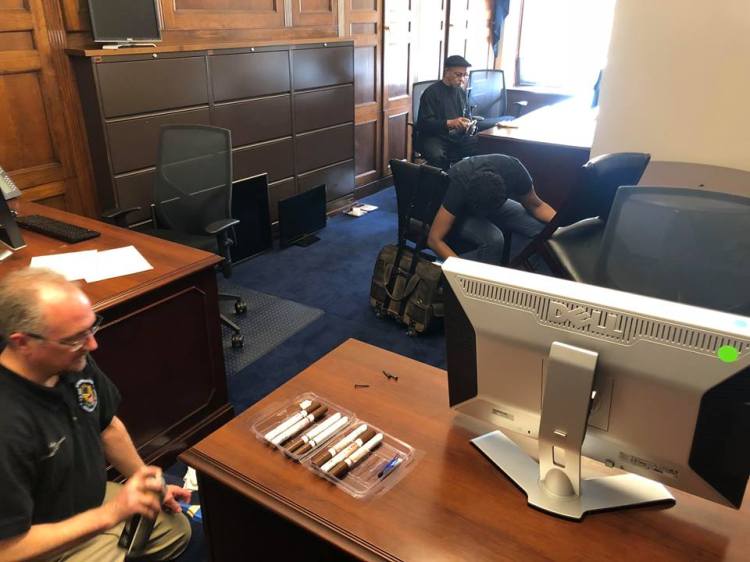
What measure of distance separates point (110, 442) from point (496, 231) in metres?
2.17

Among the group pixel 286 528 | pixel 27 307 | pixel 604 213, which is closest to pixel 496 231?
pixel 604 213

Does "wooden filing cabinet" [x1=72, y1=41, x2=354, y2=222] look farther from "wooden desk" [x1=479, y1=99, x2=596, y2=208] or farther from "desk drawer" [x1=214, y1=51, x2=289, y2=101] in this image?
"wooden desk" [x1=479, y1=99, x2=596, y2=208]

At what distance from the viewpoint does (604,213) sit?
2.42 m

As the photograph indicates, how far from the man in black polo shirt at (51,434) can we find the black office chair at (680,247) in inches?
60.5

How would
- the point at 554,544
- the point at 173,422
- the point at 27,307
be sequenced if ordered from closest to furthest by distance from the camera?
the point at 554,544, the point at 27,307, the point at 173,422

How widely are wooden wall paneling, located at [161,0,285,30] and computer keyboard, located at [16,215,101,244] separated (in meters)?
1.60

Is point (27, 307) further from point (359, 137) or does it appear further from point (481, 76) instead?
point (481, 76)

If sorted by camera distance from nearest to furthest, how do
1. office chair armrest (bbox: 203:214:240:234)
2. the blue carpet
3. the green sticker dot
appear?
the green sticker dot
office chair armrest (bbox: 203:214:240:234)
the blue carpet

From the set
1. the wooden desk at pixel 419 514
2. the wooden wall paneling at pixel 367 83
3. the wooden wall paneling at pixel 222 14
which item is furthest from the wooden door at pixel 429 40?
the wooden desk at pixel 419 514

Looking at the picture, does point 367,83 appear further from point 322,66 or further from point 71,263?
point 71,263

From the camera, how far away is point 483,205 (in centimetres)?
285

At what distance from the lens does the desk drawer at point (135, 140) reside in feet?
10.4

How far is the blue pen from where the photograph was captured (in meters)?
1.20

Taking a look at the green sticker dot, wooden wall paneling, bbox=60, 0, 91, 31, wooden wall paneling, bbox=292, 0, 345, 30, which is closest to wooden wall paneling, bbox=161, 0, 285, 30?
wooden wall paneling, bbox=292, 0, 345, 30
